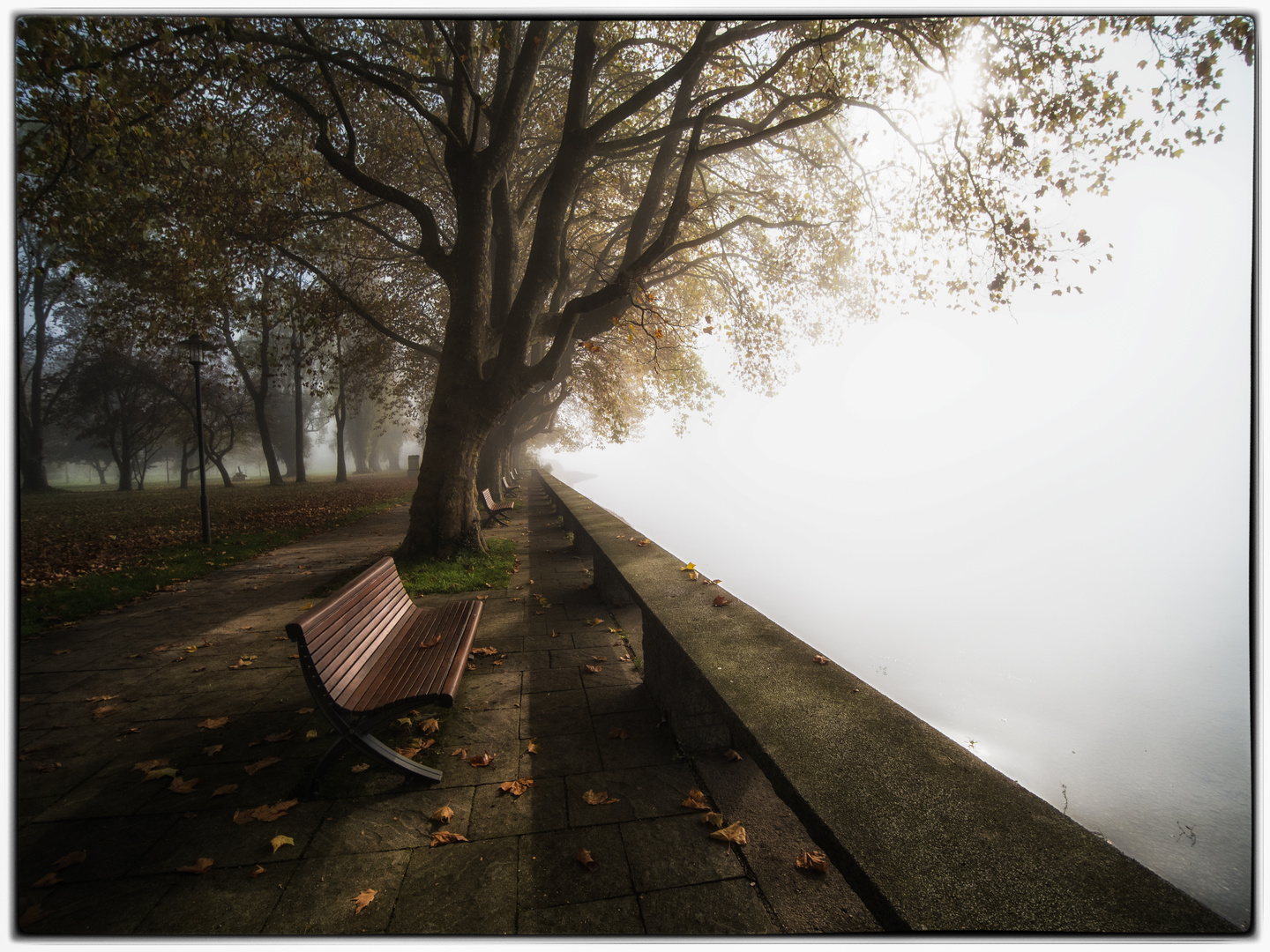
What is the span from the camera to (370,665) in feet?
9.59

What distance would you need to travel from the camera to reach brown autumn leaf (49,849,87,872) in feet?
6.63

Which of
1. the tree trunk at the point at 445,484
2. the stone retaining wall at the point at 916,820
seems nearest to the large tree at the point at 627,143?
the tree trunk at the point at 445,484

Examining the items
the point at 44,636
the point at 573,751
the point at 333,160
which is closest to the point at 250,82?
the point at 333,160

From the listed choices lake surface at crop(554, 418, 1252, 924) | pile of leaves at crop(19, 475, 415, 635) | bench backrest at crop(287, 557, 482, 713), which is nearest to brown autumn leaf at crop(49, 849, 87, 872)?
bench backrest at crop(287, 557, 482, 713)

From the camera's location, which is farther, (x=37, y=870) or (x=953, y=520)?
(x=953, y=520)

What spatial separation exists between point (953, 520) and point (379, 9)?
60.8ft

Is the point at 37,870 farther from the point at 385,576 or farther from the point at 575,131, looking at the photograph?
the point at 575,131

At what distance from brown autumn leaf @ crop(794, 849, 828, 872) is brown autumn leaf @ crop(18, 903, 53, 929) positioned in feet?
8.77

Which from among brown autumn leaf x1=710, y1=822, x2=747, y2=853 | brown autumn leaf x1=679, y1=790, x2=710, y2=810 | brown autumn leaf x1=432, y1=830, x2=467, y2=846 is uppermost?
brown autumn leaf x1=432, y1=830, x2=467, y2=846

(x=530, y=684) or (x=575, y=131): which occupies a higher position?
(x=575, y=131)

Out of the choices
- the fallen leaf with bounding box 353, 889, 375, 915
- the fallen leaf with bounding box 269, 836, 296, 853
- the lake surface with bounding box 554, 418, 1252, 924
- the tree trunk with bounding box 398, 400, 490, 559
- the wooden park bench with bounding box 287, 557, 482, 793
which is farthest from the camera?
the tree trunk with bounding box 398, 400, 490, 559

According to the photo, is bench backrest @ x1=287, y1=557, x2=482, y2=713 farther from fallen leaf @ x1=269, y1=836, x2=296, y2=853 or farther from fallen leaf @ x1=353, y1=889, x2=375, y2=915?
fallen leaf @ x1=353, y1=889, x2=375, y2=915

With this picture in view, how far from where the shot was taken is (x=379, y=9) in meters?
2.75

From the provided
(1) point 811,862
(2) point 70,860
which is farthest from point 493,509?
(1) point 811,862
